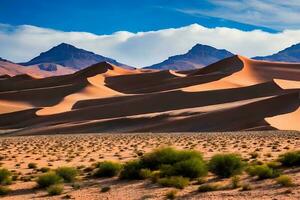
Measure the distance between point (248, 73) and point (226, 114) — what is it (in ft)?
255

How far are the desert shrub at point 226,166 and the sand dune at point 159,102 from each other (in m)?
38.6

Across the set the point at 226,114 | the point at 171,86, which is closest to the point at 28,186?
the point at 226,114

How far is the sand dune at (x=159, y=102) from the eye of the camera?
222 ft

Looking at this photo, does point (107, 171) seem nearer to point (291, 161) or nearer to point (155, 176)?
point (155, 176)

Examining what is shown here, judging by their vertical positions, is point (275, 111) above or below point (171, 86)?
below

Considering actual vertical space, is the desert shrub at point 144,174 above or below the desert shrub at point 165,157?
below

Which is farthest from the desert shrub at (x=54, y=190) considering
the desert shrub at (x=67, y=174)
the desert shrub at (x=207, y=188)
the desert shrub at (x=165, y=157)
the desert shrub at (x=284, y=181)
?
the desert shrub at (x=284, y=181)

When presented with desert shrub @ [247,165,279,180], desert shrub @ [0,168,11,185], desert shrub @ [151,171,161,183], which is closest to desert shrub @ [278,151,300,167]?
desert shrub @ [247,165,279,180]

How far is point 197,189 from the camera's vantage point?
15.9 m

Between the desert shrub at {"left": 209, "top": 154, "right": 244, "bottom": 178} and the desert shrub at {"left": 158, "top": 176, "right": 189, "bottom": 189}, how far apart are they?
1.93 meters

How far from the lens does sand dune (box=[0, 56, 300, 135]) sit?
222 feet

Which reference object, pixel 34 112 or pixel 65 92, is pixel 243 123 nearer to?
pixel 34 112

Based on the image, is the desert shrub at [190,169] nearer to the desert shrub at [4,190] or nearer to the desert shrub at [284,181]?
the desert shrub at [284,181]

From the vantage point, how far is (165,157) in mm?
20281
